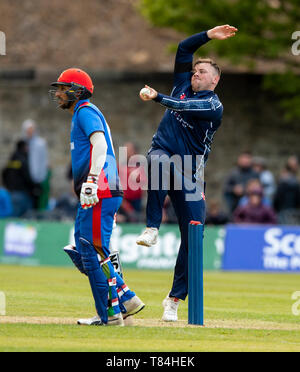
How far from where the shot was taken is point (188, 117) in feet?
34.0

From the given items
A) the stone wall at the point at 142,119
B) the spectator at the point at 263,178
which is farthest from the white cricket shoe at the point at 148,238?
the stone wall at the point at 142,119

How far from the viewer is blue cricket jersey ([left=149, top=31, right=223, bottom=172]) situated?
1014cm

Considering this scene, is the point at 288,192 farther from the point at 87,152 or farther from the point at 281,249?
the point at 87,152

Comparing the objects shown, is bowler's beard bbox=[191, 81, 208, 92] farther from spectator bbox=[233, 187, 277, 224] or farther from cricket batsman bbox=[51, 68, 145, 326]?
spectator bbox=[233, 187, 277, 224]

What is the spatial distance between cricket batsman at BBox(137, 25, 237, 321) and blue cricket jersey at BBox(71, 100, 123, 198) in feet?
Result: 2.38

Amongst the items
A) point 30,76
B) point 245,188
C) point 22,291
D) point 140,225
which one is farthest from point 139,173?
point 30,76

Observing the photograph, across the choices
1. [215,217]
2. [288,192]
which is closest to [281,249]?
[215,217]

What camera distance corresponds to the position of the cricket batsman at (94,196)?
943 cm

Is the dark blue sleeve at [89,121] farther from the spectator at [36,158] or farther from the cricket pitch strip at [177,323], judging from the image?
the spectator at [36,158]

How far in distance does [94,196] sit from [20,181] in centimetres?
1539

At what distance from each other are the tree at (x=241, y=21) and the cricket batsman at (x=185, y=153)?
19.4 m

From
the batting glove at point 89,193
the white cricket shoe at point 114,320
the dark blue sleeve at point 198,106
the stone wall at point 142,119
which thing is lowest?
the white cricket shoe at point 114,320

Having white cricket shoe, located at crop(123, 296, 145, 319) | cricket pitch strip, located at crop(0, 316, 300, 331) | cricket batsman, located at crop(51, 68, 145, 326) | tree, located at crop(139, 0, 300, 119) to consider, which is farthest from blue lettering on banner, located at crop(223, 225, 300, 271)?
cricket batsman, located at crop(51, 68, 145, 326)
